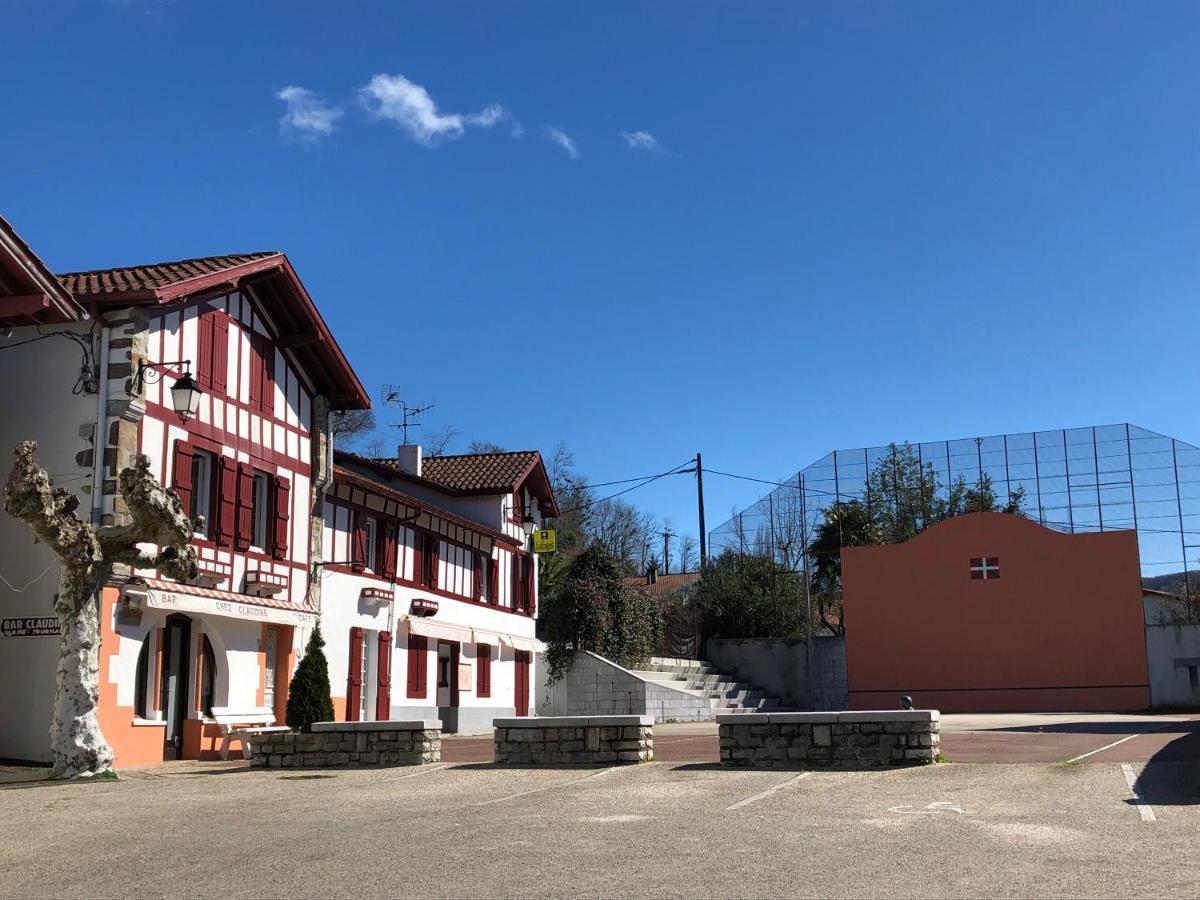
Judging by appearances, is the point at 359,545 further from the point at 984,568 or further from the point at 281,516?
the point at 984,568

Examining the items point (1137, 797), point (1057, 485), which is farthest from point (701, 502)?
point (1137, 797)

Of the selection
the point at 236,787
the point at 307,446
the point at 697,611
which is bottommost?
the point at 236,787

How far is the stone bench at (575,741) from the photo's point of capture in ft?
42.7

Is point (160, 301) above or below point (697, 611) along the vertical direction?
above

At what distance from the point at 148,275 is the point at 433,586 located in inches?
395

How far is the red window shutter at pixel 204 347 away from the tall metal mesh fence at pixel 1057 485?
87.2 feet

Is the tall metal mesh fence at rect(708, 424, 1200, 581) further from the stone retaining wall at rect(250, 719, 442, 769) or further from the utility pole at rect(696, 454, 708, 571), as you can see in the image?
the stone retaining wall at rect(250, 719, 442, 769)

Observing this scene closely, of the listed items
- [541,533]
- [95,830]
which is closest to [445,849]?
[95,830]

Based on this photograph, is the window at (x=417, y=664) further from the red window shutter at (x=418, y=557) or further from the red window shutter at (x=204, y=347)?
the red window shutter at (x=204, y=347)

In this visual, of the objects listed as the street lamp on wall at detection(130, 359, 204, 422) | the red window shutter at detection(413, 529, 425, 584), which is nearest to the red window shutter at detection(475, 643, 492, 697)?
the red window shutter at detection(413, 529, 425, 584)

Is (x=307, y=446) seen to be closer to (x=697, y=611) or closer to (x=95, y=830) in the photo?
(x=95, y=830)

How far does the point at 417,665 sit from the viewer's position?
23766 mm

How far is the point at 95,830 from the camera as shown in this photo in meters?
8.99

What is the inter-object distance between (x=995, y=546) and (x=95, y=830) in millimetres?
26178
